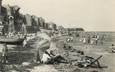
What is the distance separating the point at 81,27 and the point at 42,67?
521mm

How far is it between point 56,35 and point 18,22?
0.35m

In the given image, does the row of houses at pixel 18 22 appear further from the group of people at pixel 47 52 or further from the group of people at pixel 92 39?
the group of people at pixel 92 39

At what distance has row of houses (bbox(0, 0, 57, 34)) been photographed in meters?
2.01

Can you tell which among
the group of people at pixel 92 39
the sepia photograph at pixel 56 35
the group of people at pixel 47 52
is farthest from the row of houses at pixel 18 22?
the group of people at pixel 92 39

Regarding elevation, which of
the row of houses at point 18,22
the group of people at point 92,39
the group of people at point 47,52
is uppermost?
the row of houses at point 18,22

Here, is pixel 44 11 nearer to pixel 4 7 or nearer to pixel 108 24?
pixel 4 7

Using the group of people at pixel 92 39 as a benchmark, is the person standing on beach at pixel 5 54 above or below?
below

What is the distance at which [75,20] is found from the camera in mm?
2182

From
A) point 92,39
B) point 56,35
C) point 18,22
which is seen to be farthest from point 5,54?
point 92,39

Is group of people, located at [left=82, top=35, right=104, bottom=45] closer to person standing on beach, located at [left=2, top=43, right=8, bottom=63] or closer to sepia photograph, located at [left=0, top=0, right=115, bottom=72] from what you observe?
sepia photograph, located at [left=0, top=0, right=115, bottom=72]

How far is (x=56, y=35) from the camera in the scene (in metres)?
2.12

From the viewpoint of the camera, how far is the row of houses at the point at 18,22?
2012 millimetres

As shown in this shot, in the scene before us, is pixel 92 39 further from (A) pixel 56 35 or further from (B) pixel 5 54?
(B) pixel 5 54

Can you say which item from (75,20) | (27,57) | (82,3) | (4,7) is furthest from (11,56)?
(82,3)
